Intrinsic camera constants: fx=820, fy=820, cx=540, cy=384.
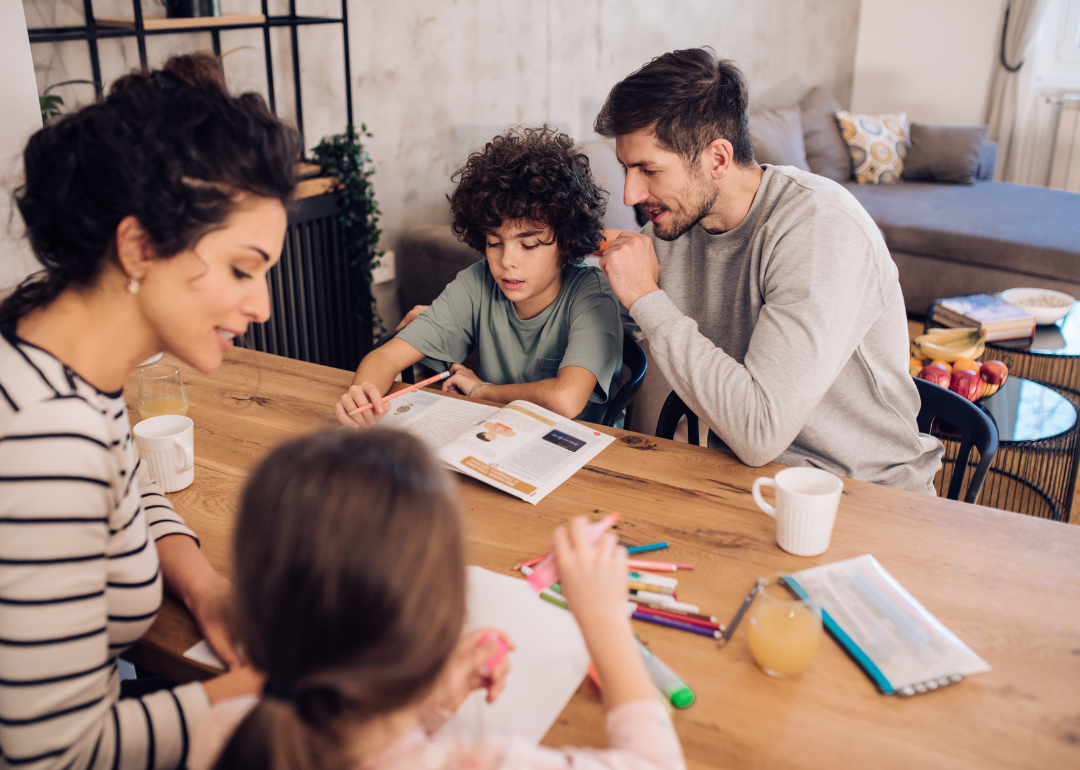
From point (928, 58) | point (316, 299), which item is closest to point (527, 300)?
point (316, 299)

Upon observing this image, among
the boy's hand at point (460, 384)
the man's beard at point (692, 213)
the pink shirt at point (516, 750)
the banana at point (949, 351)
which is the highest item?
the man's beard at point (692, 213)

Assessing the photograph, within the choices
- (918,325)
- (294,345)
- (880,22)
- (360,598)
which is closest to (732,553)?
(360,598)

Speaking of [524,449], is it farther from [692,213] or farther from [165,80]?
[165,80]

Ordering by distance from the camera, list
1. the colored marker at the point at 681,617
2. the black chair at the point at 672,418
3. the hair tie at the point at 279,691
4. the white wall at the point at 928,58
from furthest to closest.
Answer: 1. the white wall at the point at 928,58
2. the black chair at the point at 672,418
3. the colored marker at the point at 681,617
4. the hair tie at the point at 279,691

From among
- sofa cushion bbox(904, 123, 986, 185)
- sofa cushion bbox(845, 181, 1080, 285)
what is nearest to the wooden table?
sofa cushion bbox(845, 181, 1080, 285)

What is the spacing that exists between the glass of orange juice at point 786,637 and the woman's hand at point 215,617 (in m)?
0.55

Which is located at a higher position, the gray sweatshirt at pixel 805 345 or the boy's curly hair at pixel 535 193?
the boy's curly hair at pixel 535 193

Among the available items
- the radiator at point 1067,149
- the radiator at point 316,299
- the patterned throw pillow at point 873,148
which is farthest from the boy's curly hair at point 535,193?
the radiator at point 1067,149

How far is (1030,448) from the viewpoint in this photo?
2180 millimetres

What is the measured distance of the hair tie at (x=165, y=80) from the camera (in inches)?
32.3

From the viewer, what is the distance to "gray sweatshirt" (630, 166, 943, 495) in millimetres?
1277

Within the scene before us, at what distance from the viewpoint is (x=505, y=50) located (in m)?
3.37

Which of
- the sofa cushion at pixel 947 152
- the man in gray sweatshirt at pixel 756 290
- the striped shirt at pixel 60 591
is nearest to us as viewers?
the striped shirt at pixel 60 591

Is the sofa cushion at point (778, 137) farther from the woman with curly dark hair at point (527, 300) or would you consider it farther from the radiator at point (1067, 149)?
the woman with curly dark hair at point (527, 300)
